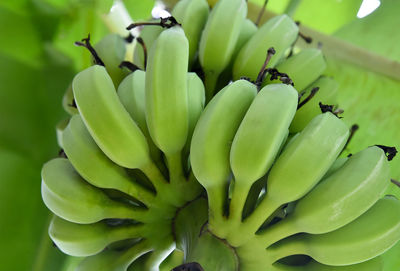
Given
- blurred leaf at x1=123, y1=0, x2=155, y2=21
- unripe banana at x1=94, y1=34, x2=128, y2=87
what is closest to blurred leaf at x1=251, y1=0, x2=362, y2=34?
blurred leaf at x1=123, y1=0, x2=155, y2=21

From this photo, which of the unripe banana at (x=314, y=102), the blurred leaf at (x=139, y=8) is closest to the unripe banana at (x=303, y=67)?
the unripe banana at (x=314, y=102)

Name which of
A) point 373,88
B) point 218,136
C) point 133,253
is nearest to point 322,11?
point 373,88

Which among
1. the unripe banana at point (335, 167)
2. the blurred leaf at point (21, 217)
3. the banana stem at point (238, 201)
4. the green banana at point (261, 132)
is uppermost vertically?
the green banana at point (261, 132)

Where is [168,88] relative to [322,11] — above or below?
above

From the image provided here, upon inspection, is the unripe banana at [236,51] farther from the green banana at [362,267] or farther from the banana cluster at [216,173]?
the green banana at [362,267]

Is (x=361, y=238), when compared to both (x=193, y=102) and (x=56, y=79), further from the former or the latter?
(x=56, y=79)
